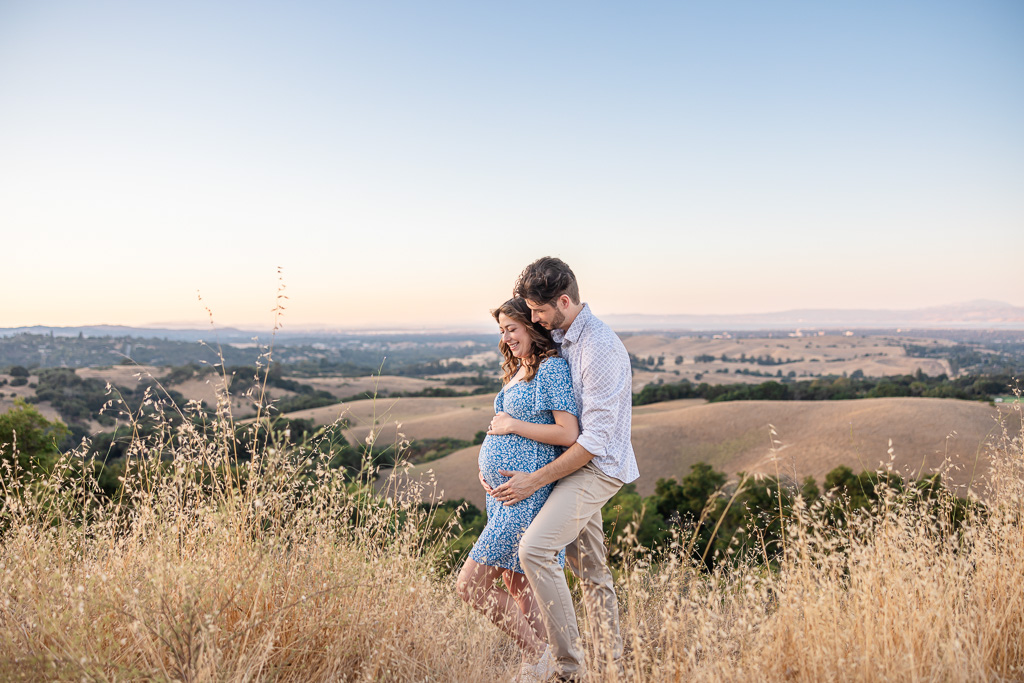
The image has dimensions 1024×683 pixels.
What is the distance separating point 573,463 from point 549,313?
0.83 meters

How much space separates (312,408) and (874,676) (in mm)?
58775

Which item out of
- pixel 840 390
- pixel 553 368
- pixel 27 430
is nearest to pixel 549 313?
pixel 553 368

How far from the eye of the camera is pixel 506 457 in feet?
10.6

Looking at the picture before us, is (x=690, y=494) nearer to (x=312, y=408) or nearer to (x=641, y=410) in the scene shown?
(x=641, y=410)

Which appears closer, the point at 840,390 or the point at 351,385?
the point at 840,390

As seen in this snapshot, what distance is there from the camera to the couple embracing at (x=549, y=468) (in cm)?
303

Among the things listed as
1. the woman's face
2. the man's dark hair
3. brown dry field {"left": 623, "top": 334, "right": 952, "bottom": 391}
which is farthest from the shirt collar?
brown dry field {"left": 623, "top": 334, "right": 952, "bottom": 391}

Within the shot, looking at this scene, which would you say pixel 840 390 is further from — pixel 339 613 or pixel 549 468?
pixel 339 613

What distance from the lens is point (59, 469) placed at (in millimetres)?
3377

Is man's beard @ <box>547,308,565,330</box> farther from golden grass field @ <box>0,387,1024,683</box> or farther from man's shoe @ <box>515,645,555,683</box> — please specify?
man's shoe @ <box>515,645,555,683</box>

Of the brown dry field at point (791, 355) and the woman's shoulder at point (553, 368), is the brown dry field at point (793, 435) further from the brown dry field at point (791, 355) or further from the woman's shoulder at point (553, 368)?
the brown dry field at point (791, 355)

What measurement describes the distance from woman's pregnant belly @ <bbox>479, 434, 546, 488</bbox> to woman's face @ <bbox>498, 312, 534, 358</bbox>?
505 millimetres

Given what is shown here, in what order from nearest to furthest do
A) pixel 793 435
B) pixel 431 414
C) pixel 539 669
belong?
pixel 539 669, pixel 793 435, pixel 431 414


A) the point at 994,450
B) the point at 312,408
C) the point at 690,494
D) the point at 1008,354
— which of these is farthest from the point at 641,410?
the point at 1008,354
